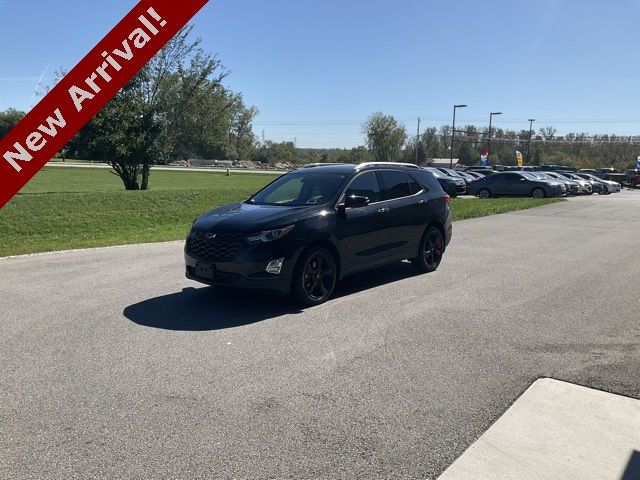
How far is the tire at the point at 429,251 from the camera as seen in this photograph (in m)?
8.55

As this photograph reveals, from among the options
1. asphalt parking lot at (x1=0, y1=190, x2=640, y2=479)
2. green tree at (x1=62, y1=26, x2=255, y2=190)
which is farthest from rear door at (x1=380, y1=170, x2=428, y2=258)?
green tree at (x1=62, y1=26, x2=255, y2=190)

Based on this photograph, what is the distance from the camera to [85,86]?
541 centimetres

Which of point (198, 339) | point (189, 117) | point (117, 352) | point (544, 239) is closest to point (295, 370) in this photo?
point (198, 339)

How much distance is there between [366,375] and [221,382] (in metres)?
1.17

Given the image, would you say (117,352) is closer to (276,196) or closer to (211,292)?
(211,292)

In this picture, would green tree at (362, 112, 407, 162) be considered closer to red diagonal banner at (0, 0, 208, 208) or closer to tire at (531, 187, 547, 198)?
tire at (531, 187, 547, 198)

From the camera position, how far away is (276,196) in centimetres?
757

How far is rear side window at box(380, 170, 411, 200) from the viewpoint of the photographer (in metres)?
7.99

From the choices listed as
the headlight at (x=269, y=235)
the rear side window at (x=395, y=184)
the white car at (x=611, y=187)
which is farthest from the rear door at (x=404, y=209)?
the white car at (x=611, y=187)

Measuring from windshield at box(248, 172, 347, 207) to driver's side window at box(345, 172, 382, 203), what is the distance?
0.54 feet

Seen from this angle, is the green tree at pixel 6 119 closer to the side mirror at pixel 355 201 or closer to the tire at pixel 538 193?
the tire at pixel 538 193

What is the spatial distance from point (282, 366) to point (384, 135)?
80.2 m

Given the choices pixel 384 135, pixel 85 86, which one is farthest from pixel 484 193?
pixel 384 135

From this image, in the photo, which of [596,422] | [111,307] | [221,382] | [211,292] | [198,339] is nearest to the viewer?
[596,422]
